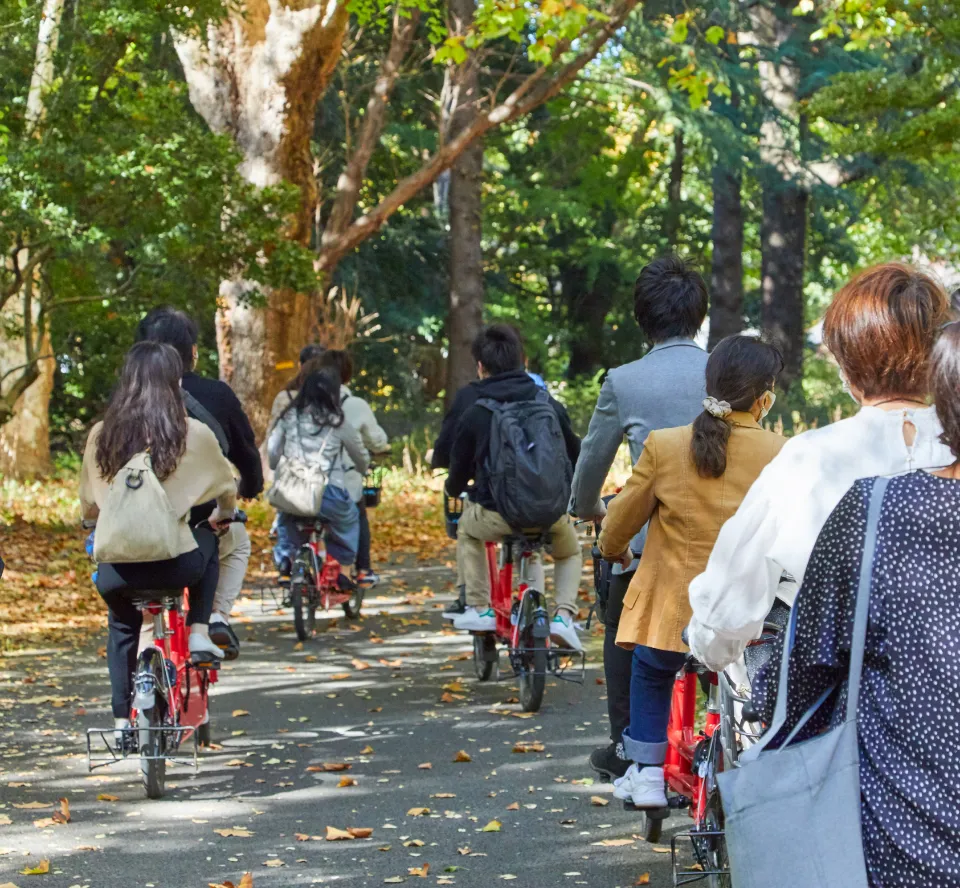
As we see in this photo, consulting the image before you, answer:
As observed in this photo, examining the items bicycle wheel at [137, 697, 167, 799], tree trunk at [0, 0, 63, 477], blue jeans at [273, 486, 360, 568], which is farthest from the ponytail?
tree trunk at [0, 0, 63, 477]

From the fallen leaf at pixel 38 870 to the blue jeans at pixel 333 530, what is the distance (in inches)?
249

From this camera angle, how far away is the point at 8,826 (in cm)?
659

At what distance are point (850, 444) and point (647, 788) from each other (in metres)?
2.28

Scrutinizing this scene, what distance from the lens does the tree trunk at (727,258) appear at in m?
31.0

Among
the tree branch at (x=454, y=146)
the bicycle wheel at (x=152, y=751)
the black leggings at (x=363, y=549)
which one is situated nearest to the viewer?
the bicycle wheel at (x=152, y=751)

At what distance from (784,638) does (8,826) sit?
15.2 feet

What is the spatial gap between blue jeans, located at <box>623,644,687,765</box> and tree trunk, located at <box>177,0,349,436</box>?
589 inches

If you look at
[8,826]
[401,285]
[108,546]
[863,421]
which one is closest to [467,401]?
[108,546]

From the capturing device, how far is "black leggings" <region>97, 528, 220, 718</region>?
6.97m

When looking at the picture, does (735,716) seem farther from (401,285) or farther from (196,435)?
(401,285)

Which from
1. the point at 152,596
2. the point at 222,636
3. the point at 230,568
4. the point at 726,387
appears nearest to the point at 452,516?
the point at 230,568

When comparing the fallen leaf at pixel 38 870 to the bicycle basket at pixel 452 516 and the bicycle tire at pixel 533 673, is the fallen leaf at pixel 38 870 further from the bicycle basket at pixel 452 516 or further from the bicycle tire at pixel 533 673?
the bicycle basket at pixel 452 516

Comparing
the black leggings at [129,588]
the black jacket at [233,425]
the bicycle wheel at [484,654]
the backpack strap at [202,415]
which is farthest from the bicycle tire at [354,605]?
the black leggings at [129,588]

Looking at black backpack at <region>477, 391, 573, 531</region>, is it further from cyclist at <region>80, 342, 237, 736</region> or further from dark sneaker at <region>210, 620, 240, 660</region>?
cyclist at <region>80, 342, 237, 736</region>
